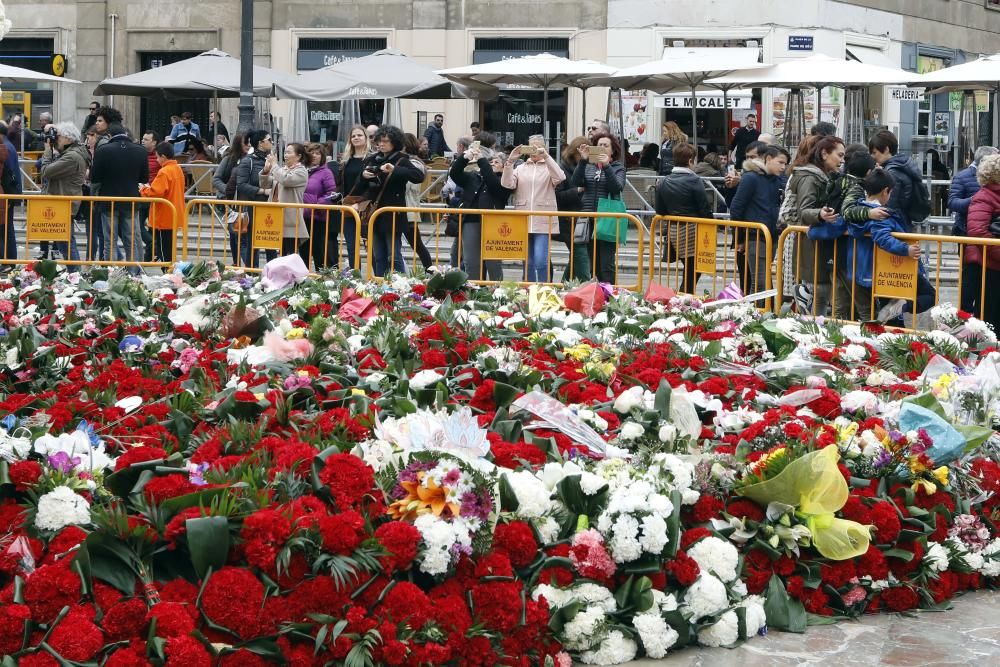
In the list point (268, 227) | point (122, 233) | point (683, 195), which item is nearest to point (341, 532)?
point (683, 195)

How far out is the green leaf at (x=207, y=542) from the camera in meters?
4.68

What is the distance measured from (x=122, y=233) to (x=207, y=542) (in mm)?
12168

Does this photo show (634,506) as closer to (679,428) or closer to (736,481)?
(736,481)

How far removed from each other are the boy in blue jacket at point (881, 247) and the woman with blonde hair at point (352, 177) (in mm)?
5144

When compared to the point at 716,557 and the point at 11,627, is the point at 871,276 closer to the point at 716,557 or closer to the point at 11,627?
the point at 716,557

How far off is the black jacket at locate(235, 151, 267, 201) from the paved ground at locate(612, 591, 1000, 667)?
469 inches

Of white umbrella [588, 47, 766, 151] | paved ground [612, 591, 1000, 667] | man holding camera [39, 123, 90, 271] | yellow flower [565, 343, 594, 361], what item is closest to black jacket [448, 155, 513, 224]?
man holding camera [39, 123, 90, 271]

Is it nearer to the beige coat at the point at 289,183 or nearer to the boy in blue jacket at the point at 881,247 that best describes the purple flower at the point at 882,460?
the boy in blue jacket at the point at 881,247

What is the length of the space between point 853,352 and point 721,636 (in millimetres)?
3440

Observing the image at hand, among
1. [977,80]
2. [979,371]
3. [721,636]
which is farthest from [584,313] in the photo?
[977,80]

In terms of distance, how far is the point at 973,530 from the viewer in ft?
20.1

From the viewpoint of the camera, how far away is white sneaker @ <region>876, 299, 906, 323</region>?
10867mm

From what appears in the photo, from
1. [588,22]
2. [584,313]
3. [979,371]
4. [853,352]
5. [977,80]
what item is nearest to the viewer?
[979,371]

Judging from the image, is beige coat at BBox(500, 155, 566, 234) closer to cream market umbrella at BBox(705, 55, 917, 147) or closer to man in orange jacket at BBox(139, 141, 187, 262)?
man in orange jacket at BBox(139, 141, 187, 262)
